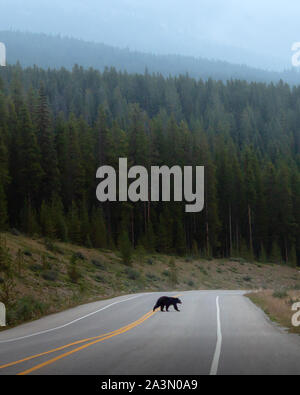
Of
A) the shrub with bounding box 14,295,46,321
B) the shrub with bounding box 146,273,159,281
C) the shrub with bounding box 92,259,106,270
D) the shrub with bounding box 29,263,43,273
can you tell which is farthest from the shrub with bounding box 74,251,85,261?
the shrub with bounding box 14,295,46,321

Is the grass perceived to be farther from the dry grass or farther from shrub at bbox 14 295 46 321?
the dry grass

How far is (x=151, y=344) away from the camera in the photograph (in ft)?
37.8

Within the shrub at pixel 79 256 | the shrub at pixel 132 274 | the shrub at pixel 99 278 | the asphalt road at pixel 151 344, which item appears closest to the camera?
the asphalt road at pixel 151 344

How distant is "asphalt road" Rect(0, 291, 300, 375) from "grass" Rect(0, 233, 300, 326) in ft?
13.2

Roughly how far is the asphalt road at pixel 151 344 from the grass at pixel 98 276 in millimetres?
4015

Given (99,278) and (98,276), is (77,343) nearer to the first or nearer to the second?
(99,278)

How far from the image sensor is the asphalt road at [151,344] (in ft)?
28.3

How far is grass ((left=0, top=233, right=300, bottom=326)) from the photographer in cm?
2647

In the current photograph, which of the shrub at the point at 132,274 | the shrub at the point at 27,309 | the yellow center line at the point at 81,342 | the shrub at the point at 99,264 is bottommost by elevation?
the shrub at the point at 132,274

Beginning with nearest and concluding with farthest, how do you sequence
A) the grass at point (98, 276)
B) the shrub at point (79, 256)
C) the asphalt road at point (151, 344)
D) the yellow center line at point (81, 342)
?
1. the asphalt road at point (151, 344)
2. the yellow center line at point (81, 342)
3. the grass at point (98, 276)
4. the shrub at point (79, 256)

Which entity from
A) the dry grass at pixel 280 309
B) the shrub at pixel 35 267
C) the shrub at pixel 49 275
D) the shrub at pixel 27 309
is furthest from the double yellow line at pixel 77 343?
the shrub at pixel 35 267

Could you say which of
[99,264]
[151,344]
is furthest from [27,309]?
[99,264]

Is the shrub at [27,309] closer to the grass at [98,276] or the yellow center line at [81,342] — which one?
the grass at [98,276]
